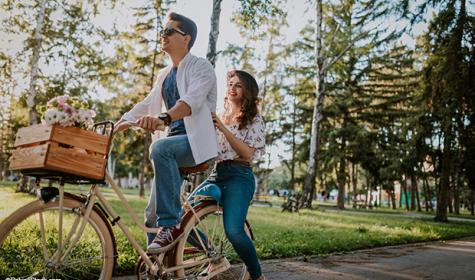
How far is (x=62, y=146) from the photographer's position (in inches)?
102

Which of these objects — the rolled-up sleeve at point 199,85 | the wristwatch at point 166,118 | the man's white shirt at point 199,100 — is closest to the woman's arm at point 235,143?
the man's white shirt at point 199,100

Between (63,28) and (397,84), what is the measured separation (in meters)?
22.0

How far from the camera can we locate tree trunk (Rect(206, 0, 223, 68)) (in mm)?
9152

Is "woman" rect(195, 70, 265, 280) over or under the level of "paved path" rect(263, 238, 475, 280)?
over

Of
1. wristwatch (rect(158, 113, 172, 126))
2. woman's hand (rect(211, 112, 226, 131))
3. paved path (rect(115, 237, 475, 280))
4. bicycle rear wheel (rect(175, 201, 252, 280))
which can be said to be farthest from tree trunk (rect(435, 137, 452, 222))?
wristwatch (rect(158, 113, 172, 126))

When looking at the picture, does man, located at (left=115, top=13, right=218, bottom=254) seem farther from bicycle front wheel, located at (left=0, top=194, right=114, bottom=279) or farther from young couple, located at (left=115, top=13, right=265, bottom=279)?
bicycle front wheel, located at (left=0, top=194, right=114, bottom=279)

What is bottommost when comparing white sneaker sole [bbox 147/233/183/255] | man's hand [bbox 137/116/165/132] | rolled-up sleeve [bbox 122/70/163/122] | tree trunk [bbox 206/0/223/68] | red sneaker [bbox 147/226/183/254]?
white sneaker sole [bbox 147/233/183/255]

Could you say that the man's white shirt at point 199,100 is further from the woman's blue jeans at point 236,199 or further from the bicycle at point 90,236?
the woman's blue jeans at point 236,199

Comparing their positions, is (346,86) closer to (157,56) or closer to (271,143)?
(271,143)

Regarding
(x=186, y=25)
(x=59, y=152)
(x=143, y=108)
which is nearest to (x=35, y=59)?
(x=143, y=108)

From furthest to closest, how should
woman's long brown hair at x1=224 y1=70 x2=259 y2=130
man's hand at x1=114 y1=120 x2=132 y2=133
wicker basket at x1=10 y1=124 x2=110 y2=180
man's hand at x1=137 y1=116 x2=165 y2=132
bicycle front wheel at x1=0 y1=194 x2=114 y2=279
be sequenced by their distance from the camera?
woman's long brown hair at x1=224 y1=70 x2=259 y2=130
man's hand at x1=114 y1=120 x2=132 y2=133
man's hand at x1=137 y1=116 x2=165 y2=132
bicycle front wheel at x1=0 y1=194 x2=114 y2=279
wicker basket at x1=10 y1=124 x2=110 y2=180

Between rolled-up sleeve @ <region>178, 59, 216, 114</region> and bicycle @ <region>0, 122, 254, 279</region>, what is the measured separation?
21.9 inches

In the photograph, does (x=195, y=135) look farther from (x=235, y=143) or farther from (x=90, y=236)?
(x=90, y=236)

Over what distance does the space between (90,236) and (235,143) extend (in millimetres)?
1363
